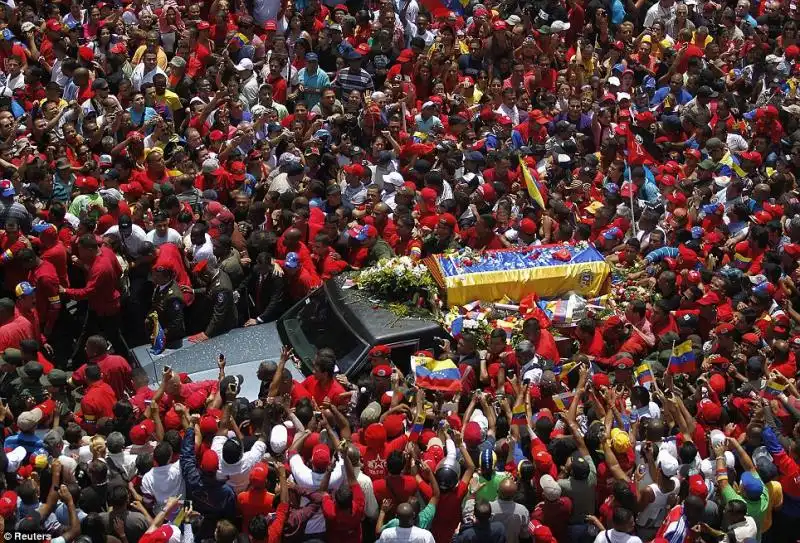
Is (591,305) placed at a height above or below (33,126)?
below

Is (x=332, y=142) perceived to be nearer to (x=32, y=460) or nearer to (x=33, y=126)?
(x=33, y=126)

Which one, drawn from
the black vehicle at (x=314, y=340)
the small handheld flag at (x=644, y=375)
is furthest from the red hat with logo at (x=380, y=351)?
the small handheld flag at (x=644, y=375)

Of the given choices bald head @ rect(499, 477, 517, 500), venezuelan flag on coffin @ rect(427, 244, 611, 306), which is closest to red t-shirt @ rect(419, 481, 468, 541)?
bald head @ rect(499, 477, 517, 500)

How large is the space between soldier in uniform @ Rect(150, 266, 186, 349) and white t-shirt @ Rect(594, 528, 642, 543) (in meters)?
5.32

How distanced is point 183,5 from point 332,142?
3993 millimetres

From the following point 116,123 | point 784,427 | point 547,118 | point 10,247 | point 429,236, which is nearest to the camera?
point 784,427

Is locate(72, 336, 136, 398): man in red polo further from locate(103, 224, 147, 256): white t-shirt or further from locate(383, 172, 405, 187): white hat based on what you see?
locate(383, 172, 405, 187): white hat

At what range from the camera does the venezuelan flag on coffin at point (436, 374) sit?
12250 millimetres

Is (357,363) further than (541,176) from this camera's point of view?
No

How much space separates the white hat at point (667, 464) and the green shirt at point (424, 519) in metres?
2.07

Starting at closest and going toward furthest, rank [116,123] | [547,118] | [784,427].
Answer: [784,427]
[116,123]
[547,118]

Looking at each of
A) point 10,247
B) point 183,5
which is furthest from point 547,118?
point 10,247

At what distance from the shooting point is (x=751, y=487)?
1121cm

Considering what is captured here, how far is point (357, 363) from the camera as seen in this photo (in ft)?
41.1
